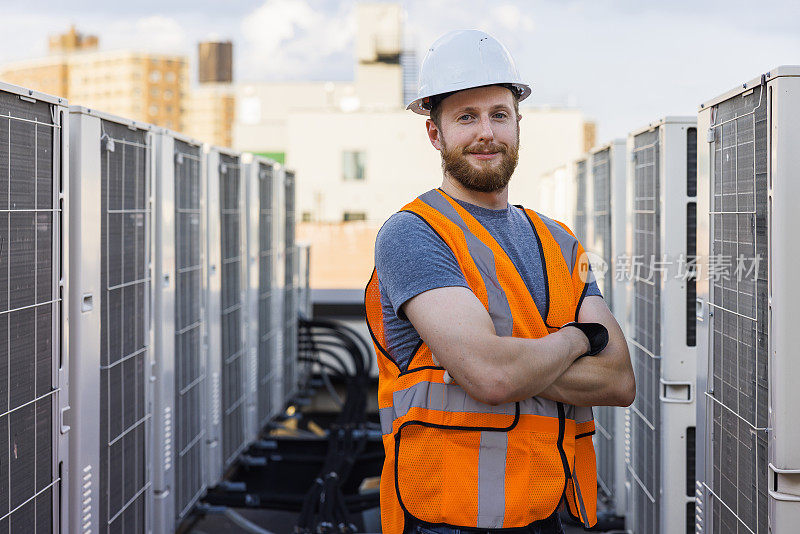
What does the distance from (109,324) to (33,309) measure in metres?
0.64

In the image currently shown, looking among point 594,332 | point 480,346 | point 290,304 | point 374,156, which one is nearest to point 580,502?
point 594,332

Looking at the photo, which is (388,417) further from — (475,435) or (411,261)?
(411,261)

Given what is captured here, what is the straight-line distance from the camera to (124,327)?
11.4ft

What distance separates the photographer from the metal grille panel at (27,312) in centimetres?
247

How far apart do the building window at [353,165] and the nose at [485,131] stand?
90.8ft

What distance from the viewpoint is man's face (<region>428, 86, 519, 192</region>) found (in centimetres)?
193

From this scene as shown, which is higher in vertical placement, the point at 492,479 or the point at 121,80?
the point at 121,80

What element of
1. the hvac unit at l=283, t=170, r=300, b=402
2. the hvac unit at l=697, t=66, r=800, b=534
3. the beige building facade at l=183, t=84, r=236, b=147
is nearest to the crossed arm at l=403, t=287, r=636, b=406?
the hvac unit at l=697, t=66, r=800, b=534

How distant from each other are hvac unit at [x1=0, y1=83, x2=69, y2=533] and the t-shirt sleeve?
1.25 metres

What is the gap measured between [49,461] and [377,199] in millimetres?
27032

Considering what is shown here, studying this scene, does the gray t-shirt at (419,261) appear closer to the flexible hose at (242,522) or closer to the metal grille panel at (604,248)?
the metal grille panel at (604,248)

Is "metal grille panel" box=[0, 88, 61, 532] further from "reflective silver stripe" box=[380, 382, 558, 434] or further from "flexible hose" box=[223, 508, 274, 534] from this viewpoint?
"flexible hose" box=[223, 508, 274, 534]

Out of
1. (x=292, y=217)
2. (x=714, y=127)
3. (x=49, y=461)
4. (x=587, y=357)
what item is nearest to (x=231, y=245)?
(x=292, y=217)

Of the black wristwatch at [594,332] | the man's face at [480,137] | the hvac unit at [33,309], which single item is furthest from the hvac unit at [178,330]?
the black wristwatch at [594,332]
